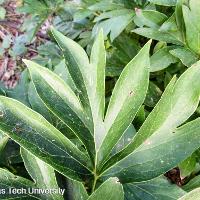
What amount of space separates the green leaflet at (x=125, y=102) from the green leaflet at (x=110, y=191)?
117 mm

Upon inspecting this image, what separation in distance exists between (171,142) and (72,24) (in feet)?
3.67

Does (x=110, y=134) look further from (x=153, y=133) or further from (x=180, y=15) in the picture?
(x=180, y=15)

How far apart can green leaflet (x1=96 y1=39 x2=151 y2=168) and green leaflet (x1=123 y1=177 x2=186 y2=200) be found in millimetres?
92

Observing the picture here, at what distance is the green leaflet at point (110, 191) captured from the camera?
2.15 feet

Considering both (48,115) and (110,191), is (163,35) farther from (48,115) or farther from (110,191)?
(110,191)

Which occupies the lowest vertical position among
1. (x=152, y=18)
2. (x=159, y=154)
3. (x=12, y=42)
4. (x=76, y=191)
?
(x=12, y=42)

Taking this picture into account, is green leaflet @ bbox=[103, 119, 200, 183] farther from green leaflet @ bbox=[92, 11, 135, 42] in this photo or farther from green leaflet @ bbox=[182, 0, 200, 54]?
green leaflet @ bbox=[92, 11, 135, 42]

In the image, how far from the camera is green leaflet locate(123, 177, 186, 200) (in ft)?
2.62

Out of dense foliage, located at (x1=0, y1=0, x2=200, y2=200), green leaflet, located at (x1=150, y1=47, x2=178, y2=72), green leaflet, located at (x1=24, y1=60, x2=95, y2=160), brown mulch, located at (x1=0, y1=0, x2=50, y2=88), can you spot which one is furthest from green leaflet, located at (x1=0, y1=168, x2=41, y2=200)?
brown mulch, located at (x1=0, y1=0, x2=50, y2=88)

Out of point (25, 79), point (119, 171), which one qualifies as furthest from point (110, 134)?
point (25, 79)

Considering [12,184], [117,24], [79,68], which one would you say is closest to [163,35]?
[117,24]

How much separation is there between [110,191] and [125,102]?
0.61 ft

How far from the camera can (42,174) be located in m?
0.79

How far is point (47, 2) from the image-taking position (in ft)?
5.32
